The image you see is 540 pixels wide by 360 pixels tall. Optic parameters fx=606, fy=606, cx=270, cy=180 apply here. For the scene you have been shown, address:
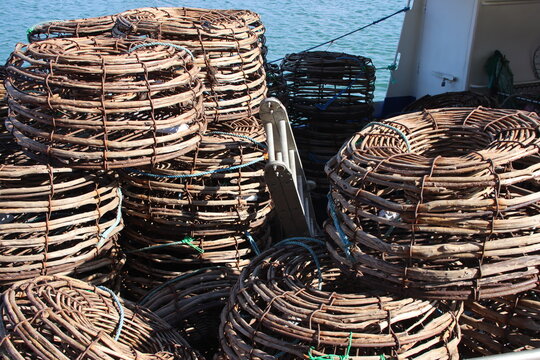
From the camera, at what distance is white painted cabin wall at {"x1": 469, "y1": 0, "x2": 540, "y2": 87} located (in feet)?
14.5

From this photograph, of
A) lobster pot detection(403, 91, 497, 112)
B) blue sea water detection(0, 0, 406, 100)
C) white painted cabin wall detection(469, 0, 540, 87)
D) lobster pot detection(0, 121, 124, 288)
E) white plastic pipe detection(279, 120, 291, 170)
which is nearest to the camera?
lobster pot detection(0, 121, 124, 288)

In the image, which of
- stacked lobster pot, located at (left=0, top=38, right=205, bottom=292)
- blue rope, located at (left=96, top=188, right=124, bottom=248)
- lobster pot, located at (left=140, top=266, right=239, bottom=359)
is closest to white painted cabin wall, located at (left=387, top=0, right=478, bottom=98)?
stacked lobster pot, located at (left=0, top=38, right=205, bottom=292)

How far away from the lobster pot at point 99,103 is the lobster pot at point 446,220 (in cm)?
69

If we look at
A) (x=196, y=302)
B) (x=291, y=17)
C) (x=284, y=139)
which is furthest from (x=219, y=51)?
(x=291, y=17)

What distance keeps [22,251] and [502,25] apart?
3658mm

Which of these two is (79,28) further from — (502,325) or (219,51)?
(502,325)

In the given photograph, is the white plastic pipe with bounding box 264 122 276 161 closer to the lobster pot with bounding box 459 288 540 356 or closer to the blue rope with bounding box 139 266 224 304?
the blue rope with bounding box 139 266 224 304

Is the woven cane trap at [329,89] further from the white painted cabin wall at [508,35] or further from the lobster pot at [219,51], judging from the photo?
the white painted cabin wall at [508,35]

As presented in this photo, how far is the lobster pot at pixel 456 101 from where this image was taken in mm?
3693

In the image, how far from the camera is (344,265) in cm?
194

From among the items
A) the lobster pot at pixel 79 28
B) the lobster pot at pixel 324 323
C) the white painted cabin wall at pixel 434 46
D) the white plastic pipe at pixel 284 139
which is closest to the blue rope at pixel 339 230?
the lobster pot at pixel 324 323

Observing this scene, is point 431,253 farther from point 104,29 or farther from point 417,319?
point 104,29

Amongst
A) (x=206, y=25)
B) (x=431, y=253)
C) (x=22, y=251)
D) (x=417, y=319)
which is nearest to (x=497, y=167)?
(x=431, y=253)

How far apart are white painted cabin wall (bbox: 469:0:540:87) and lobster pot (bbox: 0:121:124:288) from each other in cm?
309
